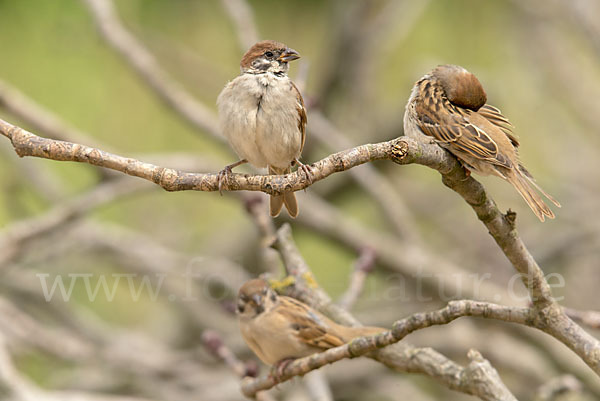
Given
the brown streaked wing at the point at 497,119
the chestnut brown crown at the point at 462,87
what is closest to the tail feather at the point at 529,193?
the brown streaked wing at the point at 497,119

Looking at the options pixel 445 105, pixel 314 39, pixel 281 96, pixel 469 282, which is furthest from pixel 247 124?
pixel 314 39

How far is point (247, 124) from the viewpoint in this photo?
3.00 metres

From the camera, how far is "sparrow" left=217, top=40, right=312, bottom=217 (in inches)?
119

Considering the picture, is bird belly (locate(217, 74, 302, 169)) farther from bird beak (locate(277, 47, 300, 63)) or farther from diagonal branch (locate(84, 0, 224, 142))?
diagonal branch (locate(84, 0, 224, 142))

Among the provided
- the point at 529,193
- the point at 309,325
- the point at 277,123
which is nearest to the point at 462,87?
the point at 529,193

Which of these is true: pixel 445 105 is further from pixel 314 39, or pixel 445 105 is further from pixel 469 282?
pixel 314 39

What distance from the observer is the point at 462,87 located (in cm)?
254

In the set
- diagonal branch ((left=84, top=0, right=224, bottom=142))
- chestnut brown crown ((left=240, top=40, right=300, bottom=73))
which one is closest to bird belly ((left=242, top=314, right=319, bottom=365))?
chestnut brown crown ((left=240, top=40, right=300, bottom=73))

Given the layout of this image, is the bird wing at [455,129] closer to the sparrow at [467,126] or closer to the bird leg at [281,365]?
the sparrow at [467,126]

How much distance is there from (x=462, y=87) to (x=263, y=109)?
0.89 meters

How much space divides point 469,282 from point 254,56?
2787mm

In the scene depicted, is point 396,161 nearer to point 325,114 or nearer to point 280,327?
point 280,327

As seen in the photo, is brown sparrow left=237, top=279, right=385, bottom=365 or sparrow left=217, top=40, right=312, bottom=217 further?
brown sparrow left=237, top=279, right=385, bottom=365

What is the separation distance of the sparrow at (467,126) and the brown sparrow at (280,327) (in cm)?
93
